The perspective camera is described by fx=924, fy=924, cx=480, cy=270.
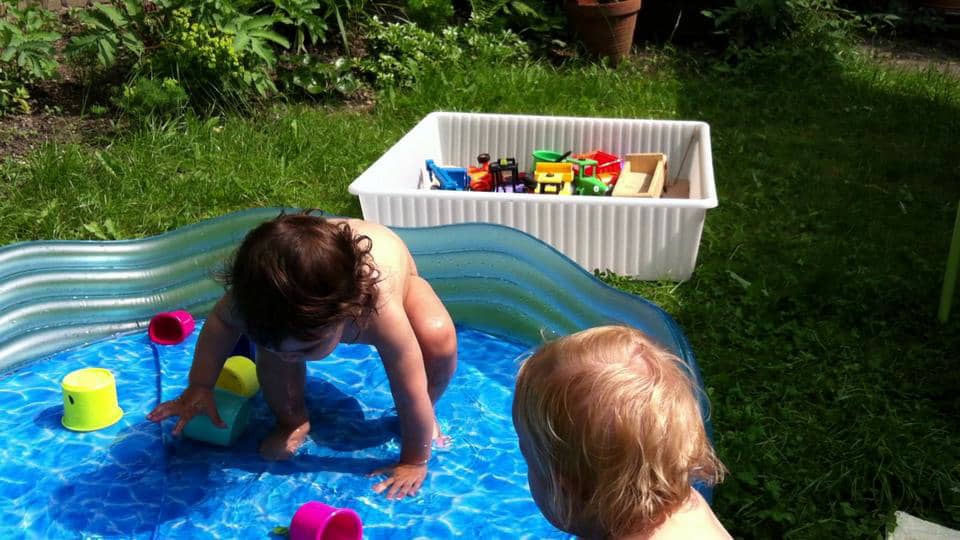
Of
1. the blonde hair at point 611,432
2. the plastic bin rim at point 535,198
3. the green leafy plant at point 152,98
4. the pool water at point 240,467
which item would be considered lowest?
the pool water at point 240,467

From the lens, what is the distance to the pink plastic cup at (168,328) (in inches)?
133

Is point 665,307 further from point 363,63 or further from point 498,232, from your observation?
point 363,63

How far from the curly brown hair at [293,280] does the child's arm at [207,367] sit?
0.27 meters

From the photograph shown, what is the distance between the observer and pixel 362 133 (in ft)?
16.5

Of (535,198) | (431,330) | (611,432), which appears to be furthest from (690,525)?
(535,198)

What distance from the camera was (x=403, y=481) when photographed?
9.09ft

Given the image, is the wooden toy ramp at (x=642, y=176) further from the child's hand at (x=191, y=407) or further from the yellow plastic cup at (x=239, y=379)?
the child's hand at (x=191, y=407)

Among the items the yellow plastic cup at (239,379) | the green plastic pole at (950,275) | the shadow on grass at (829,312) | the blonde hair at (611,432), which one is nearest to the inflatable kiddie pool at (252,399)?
the yellow plastic cup at (239,379)

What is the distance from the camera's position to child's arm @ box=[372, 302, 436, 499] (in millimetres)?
2533

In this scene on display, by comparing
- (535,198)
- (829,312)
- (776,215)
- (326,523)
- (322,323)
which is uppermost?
(322,323)

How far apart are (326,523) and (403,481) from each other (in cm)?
38

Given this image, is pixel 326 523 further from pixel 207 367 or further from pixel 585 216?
pixel 585 216

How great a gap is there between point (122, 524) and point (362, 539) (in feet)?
2.28

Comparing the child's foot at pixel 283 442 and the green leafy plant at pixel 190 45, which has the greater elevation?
the green leafy plant at pixel 190 45
